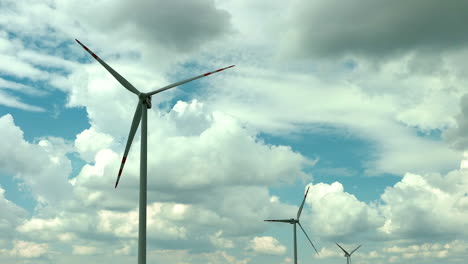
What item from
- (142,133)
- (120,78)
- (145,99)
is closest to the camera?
(142,133)

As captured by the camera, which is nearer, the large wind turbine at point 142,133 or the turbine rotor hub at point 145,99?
the large wind turbine at point 142,133

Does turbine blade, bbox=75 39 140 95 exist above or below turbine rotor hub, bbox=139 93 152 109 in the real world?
above

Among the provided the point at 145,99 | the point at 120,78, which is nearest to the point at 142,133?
the point at 145,99

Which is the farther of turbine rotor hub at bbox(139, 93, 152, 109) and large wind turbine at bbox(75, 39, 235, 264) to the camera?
turbine rotor hub at bbox(139, 93, 152, 109)

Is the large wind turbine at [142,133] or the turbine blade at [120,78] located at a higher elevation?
the turbine blade at [120,78]

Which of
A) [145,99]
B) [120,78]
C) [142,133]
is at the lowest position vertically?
[142,133]

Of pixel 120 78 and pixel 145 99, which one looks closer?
pixel 145 99

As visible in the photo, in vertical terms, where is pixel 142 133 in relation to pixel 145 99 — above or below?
below

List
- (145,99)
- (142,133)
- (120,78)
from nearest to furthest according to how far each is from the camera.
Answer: (142,133) → (145,99) → (120,78)

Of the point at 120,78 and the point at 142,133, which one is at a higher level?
the point at 120,78

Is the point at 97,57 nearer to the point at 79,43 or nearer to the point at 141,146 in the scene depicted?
the point at 79,43

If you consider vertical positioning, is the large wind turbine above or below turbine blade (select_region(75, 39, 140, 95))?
below

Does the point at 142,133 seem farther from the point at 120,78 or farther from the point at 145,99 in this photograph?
the point at 120,78

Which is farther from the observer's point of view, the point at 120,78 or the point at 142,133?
the point at 120,78
